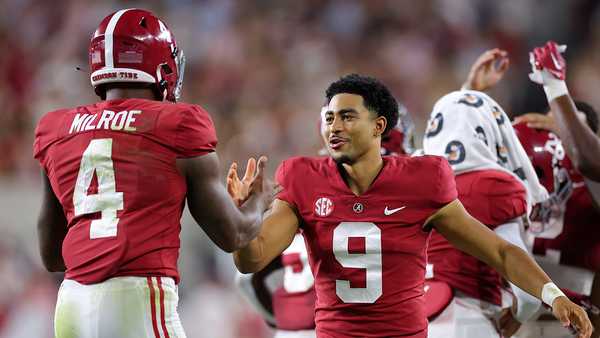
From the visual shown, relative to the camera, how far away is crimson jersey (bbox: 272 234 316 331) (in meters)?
4.32

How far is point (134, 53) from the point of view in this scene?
279 centimetres

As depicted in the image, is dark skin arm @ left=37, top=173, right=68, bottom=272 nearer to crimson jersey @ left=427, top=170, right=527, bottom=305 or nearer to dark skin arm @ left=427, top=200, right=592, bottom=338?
dark skin arm @ left=427, top=200, right=592, bottom=338

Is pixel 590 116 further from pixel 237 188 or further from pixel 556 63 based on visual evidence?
pixel 237 188

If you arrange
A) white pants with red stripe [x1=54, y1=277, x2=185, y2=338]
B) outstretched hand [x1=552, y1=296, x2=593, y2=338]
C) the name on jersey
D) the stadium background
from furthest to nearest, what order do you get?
the stadium background, outstretched hand [x1=552, y1=296, x2=593, y2=338], the name on jersey, white pants with red stripe [x1=54, y1=277, x2=185, y2=338]

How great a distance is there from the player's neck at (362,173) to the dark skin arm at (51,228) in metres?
0.98

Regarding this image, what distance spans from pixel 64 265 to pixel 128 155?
A: 58 centimetres

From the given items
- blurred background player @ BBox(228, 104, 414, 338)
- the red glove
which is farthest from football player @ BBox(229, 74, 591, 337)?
the red glove

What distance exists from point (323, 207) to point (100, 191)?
2.71 ft

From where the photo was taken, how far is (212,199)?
2.68 metres

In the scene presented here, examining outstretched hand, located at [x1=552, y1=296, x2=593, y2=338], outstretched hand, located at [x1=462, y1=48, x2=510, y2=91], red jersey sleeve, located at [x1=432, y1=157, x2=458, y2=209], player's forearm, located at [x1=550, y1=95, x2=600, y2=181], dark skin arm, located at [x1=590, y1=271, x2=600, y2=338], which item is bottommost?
dark skin arm, located at [x1=590, y1=271, x2=600, y2=338]

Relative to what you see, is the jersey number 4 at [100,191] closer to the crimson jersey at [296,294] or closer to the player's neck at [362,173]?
the player's neck at [362,173]

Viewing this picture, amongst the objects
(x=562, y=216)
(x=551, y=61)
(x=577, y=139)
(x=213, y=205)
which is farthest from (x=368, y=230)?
(x=562, y=216)

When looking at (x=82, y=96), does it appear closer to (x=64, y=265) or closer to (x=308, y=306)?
(x=308, y=306)

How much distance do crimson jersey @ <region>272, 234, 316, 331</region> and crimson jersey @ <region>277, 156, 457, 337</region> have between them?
1161 millimetres
